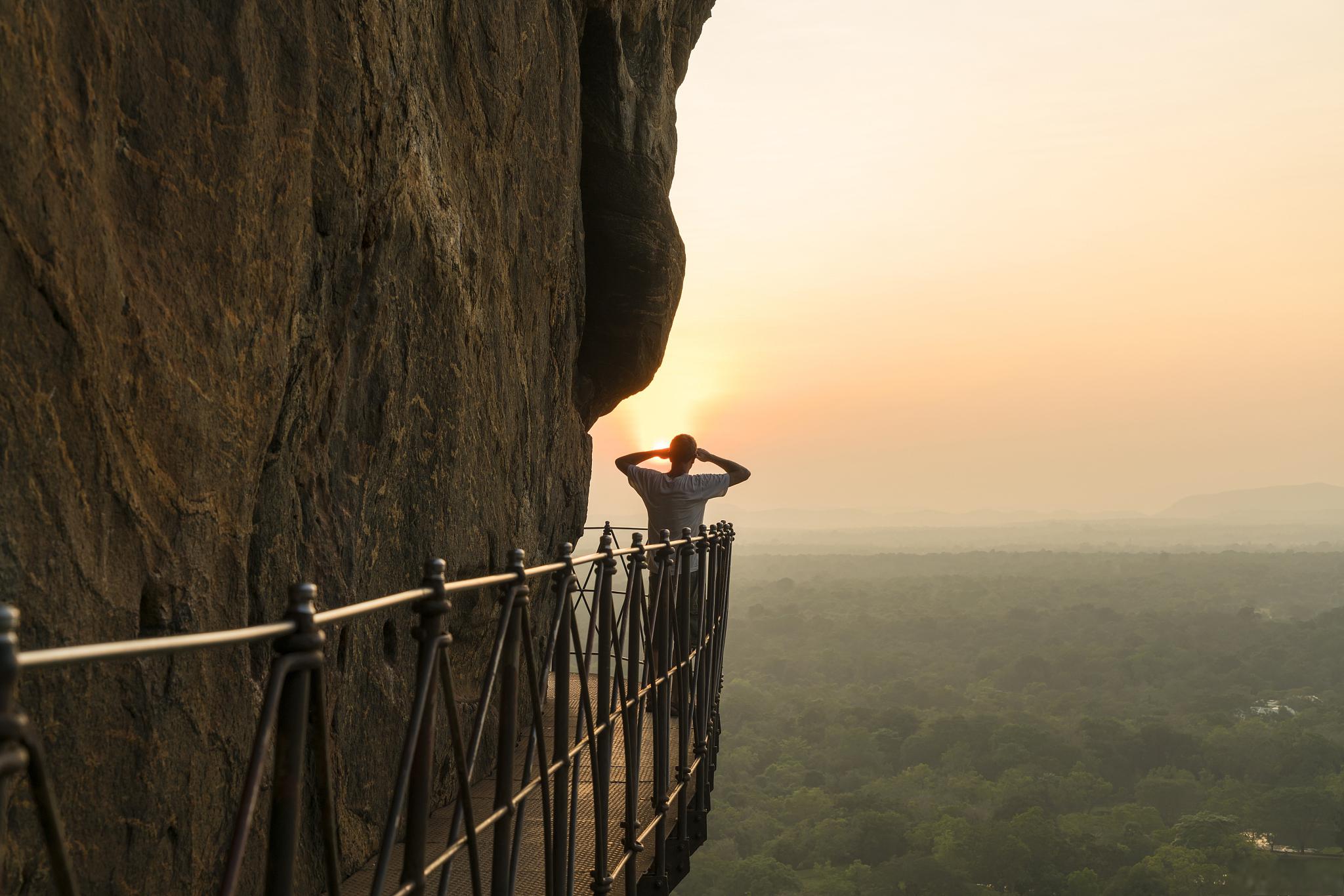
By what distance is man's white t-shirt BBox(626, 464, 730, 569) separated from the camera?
7.79 meters

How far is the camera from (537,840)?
228 inches

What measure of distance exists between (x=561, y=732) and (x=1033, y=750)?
109773mm

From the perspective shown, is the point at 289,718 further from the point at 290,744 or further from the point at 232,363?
the point at 232,363

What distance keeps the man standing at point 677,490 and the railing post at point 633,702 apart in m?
2.76

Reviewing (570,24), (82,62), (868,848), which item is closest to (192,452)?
(82,62)

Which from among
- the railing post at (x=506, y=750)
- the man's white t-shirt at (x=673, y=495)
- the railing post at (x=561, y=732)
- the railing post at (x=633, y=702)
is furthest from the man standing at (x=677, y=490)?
the railing post at (x=506, y=750)

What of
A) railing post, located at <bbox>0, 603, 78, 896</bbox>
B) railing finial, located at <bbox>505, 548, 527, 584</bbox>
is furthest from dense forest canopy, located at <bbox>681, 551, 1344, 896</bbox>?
railing post, located at <bbox>0, 603, 78, 896</bbox>


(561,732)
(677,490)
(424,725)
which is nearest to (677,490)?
(677,490)

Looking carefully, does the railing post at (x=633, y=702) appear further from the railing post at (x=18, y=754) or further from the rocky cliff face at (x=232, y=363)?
the railing post at (x=18, y=754)

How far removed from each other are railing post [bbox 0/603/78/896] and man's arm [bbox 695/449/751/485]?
6869 mm

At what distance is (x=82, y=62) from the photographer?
3021 millimetres

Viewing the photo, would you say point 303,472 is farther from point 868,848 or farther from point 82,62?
point 868,848

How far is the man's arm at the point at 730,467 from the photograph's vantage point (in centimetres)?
853

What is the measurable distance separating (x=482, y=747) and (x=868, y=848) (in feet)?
280
